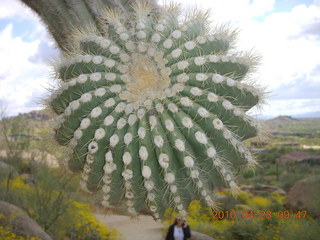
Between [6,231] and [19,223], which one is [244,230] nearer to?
[19,223]

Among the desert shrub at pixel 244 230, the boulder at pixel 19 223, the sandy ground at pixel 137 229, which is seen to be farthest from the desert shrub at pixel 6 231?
the desert shrub at pixel 244 230

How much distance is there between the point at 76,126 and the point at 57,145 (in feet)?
1.23

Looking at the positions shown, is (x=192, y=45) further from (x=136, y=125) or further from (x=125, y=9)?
(x=125, y=9)

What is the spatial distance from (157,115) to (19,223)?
849 cm

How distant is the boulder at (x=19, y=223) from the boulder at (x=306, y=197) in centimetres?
1237

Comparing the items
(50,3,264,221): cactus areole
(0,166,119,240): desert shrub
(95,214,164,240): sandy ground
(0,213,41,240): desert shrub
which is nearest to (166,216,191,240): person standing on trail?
(0,213,41,240): desert shrub

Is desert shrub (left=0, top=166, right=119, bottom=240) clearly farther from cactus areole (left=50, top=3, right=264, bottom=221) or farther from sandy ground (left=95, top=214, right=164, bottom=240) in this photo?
cactus areole (left=50, top=3, right=264, bottom=221)

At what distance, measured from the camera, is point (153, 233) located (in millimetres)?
17031

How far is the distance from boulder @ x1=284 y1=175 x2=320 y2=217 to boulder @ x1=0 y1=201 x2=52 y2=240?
12.4 metres

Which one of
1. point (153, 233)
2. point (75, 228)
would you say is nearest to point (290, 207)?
point (153, 233)

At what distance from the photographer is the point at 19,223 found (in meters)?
9.18

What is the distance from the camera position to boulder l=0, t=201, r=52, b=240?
8.99 metres

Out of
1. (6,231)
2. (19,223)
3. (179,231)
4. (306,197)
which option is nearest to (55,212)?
(19,223)

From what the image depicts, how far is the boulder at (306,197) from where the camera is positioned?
15.6 meters
